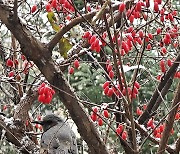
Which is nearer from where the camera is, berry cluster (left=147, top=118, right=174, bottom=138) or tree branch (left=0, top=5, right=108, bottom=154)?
tree branch (left=0, top=5, right=108, bottom=154)

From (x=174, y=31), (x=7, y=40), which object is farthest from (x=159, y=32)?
(x=7, y=40)

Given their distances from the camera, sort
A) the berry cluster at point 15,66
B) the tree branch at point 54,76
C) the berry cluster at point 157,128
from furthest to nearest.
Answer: the berry cluster at point 15,66 → the berry cluster at point 157,128 → the tree branch at point 54,76

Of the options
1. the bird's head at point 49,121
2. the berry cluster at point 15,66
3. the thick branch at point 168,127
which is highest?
the berry cluster at point 15,66

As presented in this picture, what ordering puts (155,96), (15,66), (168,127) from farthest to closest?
(15,66) → (155,96) → (168,127)

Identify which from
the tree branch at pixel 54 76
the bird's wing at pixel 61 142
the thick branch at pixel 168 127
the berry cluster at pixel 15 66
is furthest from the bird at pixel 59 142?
the thick branch at pixel 168 127

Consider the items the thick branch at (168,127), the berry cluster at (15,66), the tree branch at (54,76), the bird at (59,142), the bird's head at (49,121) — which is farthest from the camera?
the bird's head at (49,121)

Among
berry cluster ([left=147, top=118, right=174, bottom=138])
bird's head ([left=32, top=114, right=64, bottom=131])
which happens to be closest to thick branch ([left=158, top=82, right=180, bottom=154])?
berry cluster ([left=147, top=118, right=174, bottom=138])

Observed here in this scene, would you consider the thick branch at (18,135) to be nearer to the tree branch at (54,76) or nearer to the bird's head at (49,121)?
the bird's head at (49,121)

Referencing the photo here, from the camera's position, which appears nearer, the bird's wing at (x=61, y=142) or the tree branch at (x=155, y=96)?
the bird's wing at (x=61, y=142)

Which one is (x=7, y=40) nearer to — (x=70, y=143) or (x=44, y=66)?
(x=70, y=143)

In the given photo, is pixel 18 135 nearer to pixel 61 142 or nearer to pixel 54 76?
pixel 61 142

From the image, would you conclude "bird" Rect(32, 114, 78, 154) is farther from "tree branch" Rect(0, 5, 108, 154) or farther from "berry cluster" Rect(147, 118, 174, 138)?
"berry cluster" Rect(147, 118, 174, 138)

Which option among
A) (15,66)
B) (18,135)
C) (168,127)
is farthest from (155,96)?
(15,66)

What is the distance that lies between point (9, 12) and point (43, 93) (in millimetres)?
560
